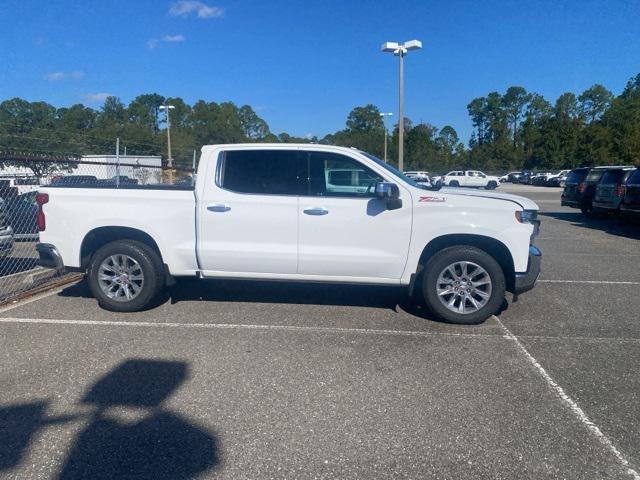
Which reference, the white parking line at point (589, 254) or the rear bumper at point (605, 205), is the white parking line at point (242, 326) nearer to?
the white parking line at point (589, 254)

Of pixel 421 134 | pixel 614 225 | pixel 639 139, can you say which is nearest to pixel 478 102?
pixel 421 134

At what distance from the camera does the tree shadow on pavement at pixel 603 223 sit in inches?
534

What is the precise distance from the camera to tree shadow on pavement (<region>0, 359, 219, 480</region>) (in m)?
2.83

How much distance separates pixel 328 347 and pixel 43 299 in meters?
4.00

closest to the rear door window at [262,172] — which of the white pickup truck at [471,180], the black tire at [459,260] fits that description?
the black tire at [459,260]

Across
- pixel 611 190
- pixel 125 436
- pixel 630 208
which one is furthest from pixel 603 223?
pixel 125 436

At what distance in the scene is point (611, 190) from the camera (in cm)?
1475

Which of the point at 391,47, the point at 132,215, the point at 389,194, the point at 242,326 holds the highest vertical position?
the point at 391,47

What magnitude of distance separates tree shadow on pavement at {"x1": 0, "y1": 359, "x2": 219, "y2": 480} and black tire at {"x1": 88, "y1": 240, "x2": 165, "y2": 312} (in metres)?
1.79

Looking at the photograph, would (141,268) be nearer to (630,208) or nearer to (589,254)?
(589,254)

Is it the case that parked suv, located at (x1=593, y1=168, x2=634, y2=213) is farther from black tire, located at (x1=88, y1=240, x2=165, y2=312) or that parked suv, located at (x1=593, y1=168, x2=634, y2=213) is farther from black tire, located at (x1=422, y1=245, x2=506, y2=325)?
black tire, located at (x1=88, y1=240, x2=165, y2=312)

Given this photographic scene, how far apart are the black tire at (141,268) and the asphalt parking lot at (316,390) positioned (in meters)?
0.19

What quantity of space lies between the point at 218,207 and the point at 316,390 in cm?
251

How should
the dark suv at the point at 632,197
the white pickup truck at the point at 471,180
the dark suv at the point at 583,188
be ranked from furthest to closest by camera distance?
1. the white pickup truck at the point at 471,180
2. the dark suv at the point at 583,188
3. the dark suv at the point at 632,197
